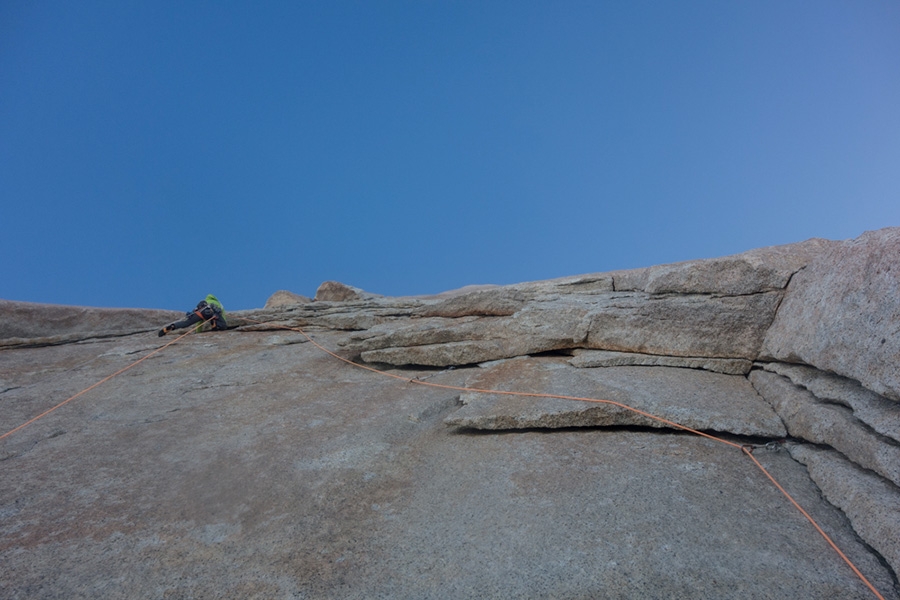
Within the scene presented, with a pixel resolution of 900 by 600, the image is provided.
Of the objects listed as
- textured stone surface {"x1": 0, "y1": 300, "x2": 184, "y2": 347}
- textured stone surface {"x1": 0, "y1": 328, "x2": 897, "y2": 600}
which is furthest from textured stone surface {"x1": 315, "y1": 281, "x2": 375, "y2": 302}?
textured stone surface {"x1": 0, "y1": 328, "x2": 897, "y2": 600}

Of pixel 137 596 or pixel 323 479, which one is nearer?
pixel 137 596

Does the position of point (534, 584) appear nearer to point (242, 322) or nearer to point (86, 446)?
point (86, 446)

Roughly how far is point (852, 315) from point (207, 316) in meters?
12.6

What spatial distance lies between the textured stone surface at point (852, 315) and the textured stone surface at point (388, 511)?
1.28 meters

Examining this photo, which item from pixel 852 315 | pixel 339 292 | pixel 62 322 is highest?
pixel 339 292

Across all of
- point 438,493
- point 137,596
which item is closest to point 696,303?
point 438,493

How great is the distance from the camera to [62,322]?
1346 cm

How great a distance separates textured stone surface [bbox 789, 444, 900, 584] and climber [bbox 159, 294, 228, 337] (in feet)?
40.0

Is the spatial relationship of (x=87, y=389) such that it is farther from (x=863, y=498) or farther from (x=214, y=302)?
(x=863, y=498)

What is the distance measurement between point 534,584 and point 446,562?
30.2 inches

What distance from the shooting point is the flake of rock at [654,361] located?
23.3ft

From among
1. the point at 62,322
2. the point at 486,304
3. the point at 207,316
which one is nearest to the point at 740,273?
the point at 486,304

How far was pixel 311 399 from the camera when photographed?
7918mm

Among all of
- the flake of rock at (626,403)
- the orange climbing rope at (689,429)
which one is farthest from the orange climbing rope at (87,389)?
the flake of rock at (626,403)
